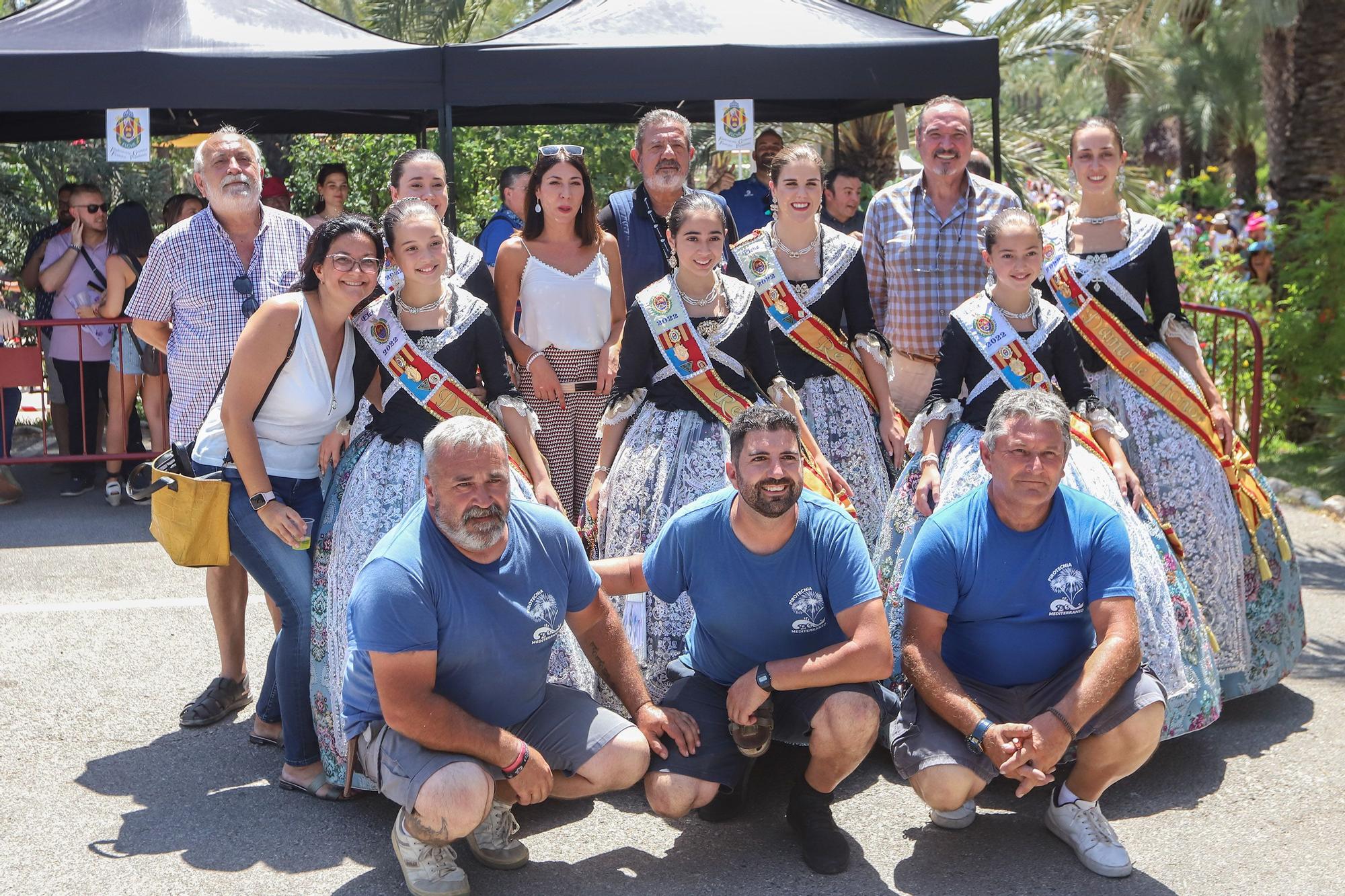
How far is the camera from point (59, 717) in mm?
4676

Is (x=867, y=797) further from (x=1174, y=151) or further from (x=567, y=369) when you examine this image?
(x=1174, y=151)

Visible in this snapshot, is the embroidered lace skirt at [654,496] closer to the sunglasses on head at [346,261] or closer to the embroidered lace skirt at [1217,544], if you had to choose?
the sunglasses on head at [346,261]

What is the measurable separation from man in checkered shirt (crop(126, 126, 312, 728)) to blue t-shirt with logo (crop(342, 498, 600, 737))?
1.29 m

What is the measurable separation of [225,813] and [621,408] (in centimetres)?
169

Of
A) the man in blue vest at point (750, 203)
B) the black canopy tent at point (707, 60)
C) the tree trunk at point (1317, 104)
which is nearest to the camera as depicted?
the man in blue vest at point (750, 203)

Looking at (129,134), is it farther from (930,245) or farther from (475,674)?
(475,674)

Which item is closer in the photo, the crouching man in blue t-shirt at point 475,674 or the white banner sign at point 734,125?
the crouching man in blue t-shirt at point 475,674

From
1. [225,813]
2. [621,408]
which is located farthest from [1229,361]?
[225,813]

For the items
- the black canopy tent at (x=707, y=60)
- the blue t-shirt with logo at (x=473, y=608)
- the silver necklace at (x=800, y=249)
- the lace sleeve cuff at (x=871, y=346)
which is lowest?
the blue t-shirt with logo at (x=473, y=608)

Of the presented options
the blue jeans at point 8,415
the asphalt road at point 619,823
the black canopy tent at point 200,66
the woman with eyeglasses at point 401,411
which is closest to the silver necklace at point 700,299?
the woman with eyeglasses at point 401,411

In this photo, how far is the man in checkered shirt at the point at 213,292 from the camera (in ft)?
15.1

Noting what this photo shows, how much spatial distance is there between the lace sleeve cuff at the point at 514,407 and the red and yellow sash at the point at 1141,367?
1855 mm

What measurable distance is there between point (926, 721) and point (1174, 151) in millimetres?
36986

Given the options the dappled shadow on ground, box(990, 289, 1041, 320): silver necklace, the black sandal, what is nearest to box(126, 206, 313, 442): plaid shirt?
the black sandal
